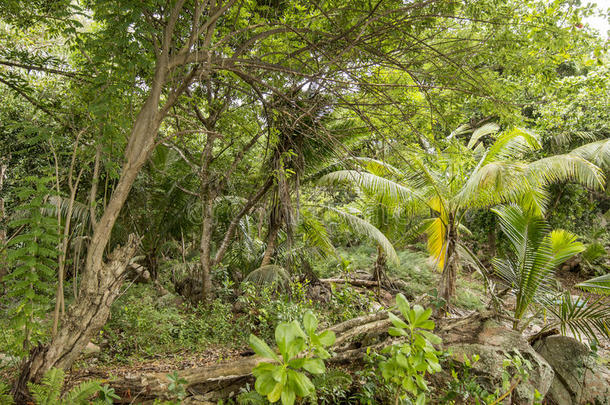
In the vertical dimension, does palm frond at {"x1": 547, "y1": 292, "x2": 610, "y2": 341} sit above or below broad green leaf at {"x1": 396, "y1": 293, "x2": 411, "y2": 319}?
below

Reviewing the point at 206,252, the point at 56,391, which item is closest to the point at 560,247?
the point at 206,252

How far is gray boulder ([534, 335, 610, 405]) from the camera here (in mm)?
4145

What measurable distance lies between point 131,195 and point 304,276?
3.76m

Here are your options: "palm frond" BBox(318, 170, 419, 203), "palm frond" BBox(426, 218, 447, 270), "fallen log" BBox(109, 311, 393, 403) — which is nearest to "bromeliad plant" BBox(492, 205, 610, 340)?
"palm frond" BBox(426, 218, 447, 270)

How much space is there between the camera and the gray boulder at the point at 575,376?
4145mm

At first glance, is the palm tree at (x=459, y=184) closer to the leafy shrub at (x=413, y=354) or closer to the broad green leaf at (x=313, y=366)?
the leafy shrub at (x=413, y=354)

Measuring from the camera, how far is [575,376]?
4250mm

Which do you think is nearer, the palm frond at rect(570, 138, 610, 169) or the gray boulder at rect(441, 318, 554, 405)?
the gray boulder at rect(441, 318, 554, 405)

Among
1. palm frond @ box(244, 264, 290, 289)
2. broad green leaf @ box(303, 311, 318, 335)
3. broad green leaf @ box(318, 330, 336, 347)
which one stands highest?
broad green leaf @ box(303, 311, 318, 335)

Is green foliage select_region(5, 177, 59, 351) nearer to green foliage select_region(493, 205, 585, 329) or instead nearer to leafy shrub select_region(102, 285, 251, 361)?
leafy shrub select_region(102, 285, 251, 361)

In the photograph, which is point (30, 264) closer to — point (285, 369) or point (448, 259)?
point (285, 369)

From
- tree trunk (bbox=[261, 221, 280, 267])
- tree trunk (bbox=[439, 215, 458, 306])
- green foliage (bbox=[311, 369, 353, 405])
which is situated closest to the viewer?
green foliage (bbox=[311, 369, 353, 405])

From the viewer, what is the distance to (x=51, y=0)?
10.5 ft

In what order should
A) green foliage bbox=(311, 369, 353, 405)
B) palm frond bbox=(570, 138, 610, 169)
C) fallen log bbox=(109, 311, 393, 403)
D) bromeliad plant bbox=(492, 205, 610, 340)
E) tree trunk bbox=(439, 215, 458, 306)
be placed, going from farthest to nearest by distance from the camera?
palm frond bbox=(570, 138, 610, 169) → tree trunk bbox=(439, 215, 458, 306) → bromeliad plant bbox=(492, 205, 610, 340) → green foliage bbox=(311, 369, 353, 405) → fallen log bbox=(109, 311, 393, 403)
